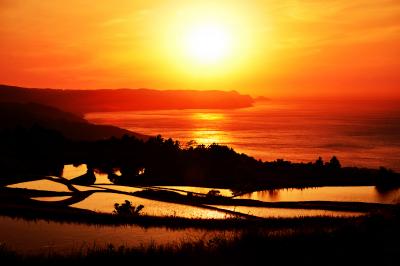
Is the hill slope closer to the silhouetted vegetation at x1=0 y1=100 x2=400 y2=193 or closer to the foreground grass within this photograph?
the silhouetted vegetation at x1=0 y1=100 x2=400 y2=193

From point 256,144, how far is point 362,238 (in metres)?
97.0

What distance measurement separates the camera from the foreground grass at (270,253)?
9.98 m

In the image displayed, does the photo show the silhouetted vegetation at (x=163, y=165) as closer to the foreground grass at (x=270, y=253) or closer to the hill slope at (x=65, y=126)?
the foreground grass at (x=270, y=253)

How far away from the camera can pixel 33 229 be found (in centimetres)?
1562

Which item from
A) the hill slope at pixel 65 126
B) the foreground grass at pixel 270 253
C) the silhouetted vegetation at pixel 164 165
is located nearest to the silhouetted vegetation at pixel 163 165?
the silhouetted vegetation at pixel 164 165

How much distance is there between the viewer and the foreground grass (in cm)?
998

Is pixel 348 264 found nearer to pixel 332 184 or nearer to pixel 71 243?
pixel 71 243

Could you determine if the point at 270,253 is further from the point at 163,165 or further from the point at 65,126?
the point at 65,126

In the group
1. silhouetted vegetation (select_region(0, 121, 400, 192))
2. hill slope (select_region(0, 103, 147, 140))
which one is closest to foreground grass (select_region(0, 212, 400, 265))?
silhouetted vegetation (select_region(0, 121, 400, 192))

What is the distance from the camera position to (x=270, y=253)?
10.7 m

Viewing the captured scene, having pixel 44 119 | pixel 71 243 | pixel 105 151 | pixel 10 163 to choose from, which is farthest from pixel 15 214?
pixel 44 119

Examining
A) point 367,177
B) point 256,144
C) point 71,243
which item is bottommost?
point 71,243

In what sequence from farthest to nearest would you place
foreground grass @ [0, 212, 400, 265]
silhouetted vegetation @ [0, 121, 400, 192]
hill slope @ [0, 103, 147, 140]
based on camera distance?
hill slope @ [0, 103, 147, 140], silhouetted vegetation @ [0, 121, 400, 192], foreground grass @ [0, 212, 400, 265]

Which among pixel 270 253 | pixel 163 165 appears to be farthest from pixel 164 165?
pixel 270 253
